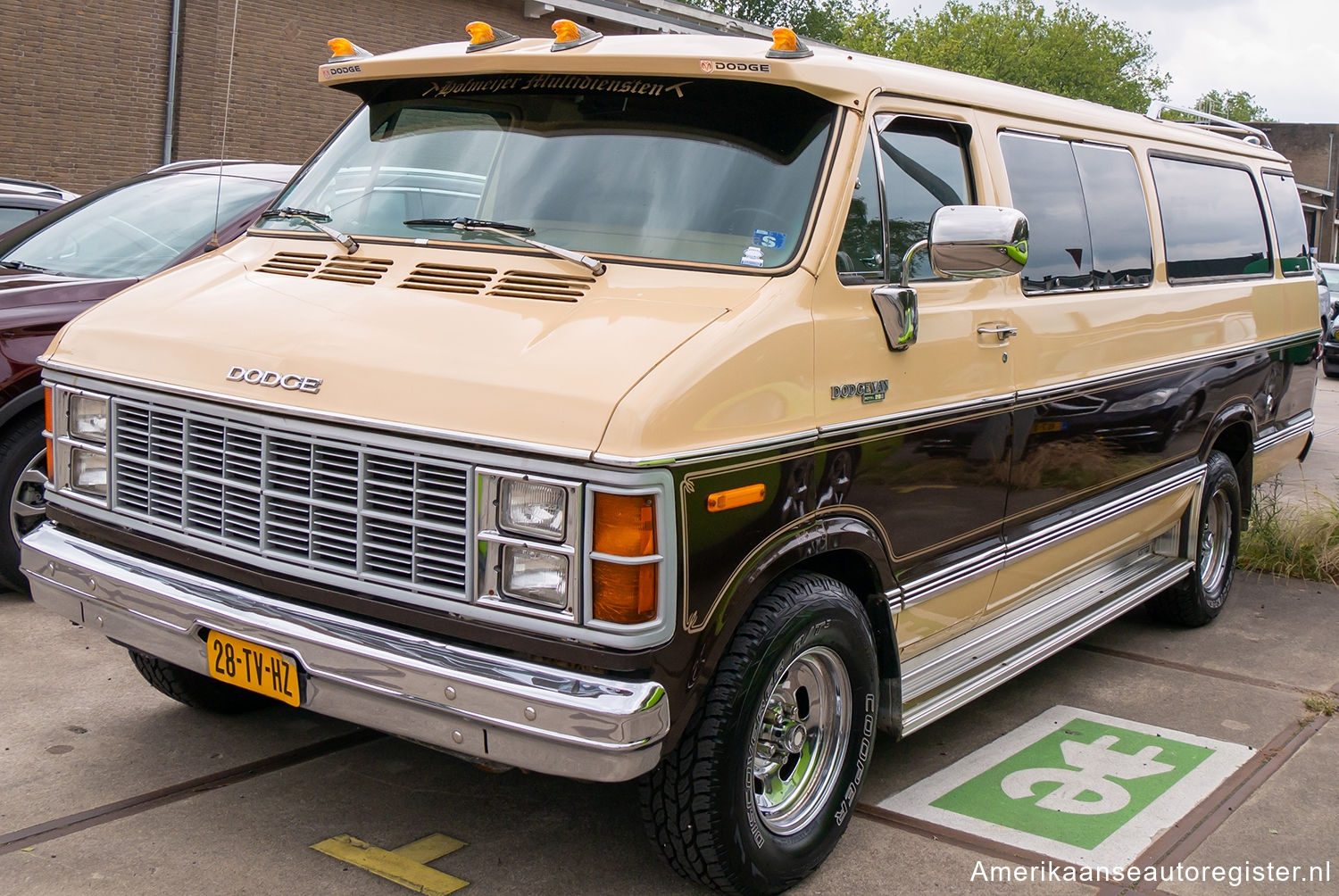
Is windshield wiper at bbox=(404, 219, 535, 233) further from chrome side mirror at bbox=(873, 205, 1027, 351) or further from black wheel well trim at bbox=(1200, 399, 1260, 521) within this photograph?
black wheel well trim at bbox=(1200, 399, 1260, 521)

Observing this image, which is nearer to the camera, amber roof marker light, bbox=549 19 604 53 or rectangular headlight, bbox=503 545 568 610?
rectangular headlight, bbox=503 545 568 610

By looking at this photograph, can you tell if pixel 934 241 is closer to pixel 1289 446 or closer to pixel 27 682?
pixel 27 682

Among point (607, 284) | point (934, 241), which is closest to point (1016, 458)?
point (934, 241)

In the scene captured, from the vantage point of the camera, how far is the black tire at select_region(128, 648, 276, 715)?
14.6 ft

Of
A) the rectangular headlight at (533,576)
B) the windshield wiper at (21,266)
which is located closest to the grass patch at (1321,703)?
the rectangular headlight at (533,576)

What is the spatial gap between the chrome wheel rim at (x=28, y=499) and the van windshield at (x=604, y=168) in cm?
208

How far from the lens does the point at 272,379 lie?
3.39 meters

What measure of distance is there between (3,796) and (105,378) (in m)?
1.36

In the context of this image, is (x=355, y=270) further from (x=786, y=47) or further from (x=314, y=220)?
(x=786, y=47)

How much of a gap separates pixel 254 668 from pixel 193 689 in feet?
4.25

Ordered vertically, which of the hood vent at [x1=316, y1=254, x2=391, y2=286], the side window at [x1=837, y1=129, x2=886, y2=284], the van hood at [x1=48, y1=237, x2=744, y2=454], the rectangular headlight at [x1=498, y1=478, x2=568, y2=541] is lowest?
the rectangular headlight at [x1=498, y1=478, x2=568, y2=541]

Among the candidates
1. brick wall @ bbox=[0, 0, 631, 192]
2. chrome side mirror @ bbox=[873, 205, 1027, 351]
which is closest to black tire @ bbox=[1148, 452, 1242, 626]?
chrome side mirror @ bbox=[873, 205, 1027, 351]

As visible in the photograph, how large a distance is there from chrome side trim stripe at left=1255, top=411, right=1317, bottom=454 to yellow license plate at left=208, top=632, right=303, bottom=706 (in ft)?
18.4

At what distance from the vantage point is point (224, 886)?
3465 millimetres
